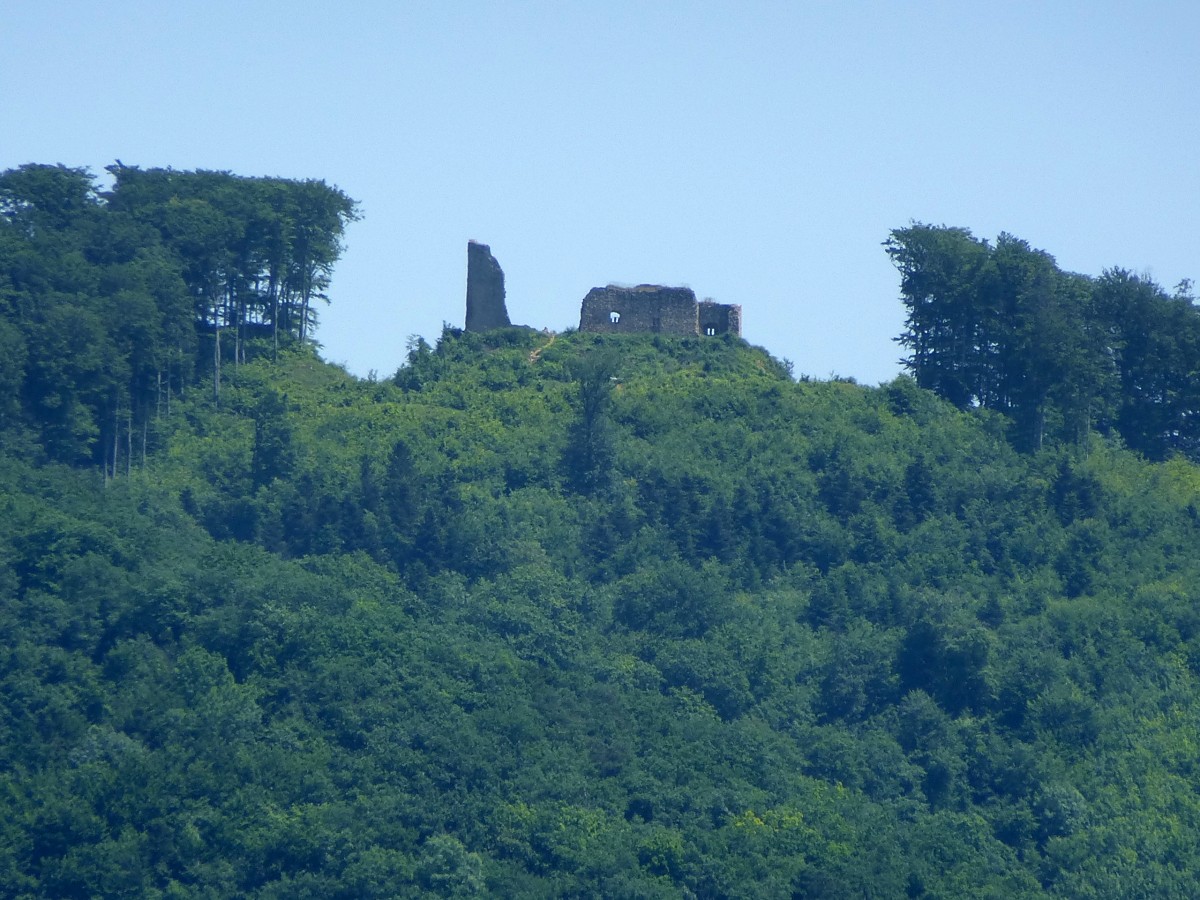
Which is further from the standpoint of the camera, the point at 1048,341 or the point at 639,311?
the point at 639,311

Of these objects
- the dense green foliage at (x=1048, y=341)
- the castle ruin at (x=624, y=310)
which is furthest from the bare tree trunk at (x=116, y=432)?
the dense green foliage at (x=1048, y=341)

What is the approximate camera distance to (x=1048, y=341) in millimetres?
57281

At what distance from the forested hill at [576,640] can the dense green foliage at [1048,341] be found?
3.57 feet

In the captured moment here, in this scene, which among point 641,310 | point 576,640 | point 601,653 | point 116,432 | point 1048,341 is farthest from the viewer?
point 641,310

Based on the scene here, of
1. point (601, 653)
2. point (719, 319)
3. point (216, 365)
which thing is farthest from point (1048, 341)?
point (216, 365)

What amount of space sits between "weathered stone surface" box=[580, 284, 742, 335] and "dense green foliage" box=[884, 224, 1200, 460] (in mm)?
6163

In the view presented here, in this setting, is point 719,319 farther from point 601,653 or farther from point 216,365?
point 601,653

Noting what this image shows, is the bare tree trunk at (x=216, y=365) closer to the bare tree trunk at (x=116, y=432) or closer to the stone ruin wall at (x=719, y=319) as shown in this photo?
the bare tree trunk at (x=116, y=432)

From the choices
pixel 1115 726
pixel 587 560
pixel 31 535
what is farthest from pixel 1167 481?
pixel 31 535

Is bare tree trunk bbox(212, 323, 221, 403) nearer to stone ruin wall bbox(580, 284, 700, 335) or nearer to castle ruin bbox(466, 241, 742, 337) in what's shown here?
castle ruin bbox(466, 241, 742, 337)

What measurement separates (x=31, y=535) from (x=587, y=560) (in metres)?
11.7

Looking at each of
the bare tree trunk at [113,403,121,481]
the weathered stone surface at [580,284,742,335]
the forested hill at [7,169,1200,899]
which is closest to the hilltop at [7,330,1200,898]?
the forested hill at [7,169,1200,899]

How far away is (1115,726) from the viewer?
47.5 metres

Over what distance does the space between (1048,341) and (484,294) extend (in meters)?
15.4
